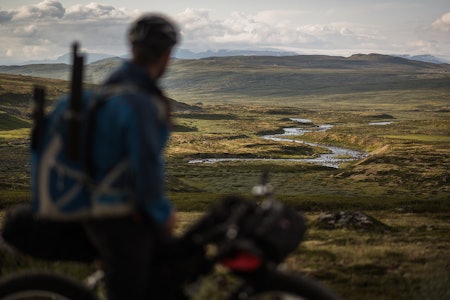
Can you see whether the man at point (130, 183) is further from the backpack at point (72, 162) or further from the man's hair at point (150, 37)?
the man's hair at point (150, 37)

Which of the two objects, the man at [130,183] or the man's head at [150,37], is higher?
the man's head at [150,37]

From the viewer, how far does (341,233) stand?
17672 mm

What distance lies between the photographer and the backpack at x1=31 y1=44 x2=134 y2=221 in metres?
3.59

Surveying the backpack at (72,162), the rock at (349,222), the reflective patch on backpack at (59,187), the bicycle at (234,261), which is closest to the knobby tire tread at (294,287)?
the bicycle at (234,261)

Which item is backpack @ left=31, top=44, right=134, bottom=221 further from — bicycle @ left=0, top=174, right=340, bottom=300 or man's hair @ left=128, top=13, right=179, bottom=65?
bicycle @ left=0, top=174, right=340, bottom=300

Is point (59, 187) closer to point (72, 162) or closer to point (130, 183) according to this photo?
point (72, 162)

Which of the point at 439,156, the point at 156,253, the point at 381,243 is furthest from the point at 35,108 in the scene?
the point at 439,156

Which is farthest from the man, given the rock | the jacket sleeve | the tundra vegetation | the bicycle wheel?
the rock

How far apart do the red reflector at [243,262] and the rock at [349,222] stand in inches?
643

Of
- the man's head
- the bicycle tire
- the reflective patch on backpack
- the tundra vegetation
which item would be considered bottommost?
the tundra vegetation

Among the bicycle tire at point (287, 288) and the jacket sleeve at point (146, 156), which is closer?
the jacket sleeve at point (146, 156)

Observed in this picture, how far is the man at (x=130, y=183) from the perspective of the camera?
11.3ft

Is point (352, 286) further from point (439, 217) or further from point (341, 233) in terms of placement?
point (439, 217)

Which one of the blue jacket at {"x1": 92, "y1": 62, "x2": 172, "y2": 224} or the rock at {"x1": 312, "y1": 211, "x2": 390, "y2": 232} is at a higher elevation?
the blue jacket at {"x1": 92, "y1": 62, "x2": 172, "y2": 224}
